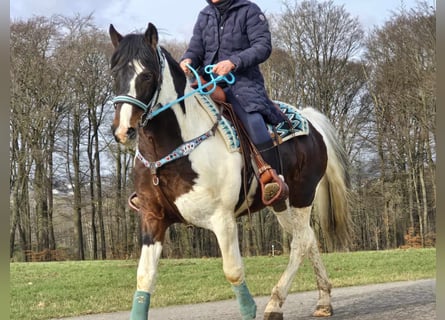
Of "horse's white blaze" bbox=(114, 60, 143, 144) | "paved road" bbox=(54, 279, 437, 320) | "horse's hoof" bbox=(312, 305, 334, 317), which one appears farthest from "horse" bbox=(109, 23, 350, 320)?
"paved road" bbox=(54, 279, 437, 320)

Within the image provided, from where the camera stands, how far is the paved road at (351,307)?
564cm

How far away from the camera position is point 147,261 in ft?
13.8

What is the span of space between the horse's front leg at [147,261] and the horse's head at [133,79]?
0.97 metres

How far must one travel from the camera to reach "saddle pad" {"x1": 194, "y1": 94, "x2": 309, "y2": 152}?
14.4ft

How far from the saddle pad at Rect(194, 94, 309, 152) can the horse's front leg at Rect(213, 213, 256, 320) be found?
604mm

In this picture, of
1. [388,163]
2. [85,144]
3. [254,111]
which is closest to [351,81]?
[388,163]

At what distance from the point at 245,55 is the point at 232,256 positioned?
1687 mm

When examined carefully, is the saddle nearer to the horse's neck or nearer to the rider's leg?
the rider's leg

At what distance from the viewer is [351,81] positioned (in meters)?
26.2

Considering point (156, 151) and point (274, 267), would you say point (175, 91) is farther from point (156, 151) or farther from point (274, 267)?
point (274, 267)

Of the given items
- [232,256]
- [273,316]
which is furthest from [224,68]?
[273,316]

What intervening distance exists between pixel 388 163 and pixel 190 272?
614 inches

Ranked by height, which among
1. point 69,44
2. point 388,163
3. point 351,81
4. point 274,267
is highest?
point 69,44

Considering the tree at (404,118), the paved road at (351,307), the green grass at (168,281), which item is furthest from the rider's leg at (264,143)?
the tree at (404,118)
